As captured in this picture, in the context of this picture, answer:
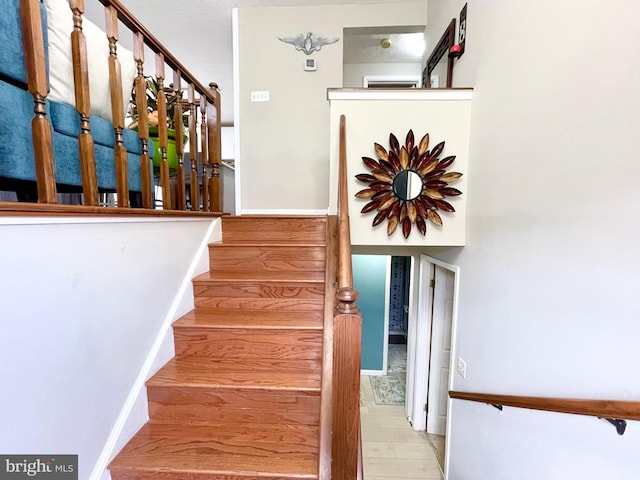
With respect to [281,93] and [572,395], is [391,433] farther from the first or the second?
[281,93]

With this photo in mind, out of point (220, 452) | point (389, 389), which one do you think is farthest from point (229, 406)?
point (389, 389)

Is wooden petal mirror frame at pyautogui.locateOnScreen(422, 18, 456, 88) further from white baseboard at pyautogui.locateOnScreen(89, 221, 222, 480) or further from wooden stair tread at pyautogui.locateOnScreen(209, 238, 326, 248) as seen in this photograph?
white baseboard at pyautogui.locateOnScreen(89, 221, 222, 480)

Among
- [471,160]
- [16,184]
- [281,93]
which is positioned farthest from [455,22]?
[16,184]

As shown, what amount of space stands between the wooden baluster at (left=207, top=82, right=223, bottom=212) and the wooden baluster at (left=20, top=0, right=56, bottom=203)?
4.65 feet

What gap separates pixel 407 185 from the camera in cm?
209

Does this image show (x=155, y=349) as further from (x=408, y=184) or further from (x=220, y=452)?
(x=408, y=184)

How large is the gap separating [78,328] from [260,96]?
306cm

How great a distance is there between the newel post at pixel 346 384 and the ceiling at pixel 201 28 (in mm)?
3615

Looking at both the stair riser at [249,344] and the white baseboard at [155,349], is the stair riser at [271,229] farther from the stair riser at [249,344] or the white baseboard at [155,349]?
the stair riser at [249,344]

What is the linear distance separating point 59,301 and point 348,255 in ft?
3.22

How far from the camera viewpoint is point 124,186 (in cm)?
136

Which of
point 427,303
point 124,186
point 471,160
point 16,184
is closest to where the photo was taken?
point 16,184

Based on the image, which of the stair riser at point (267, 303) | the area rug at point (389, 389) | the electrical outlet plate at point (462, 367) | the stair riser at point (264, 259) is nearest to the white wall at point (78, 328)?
the stair riser at point (267, 303)

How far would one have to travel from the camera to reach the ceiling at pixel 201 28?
10.1 feet
